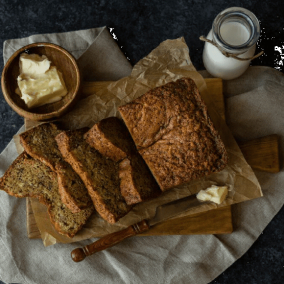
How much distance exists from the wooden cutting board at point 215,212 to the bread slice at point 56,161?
0.21 meters

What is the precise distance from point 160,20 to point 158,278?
2.59 m

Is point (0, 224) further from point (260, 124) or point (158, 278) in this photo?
point (260, 124)

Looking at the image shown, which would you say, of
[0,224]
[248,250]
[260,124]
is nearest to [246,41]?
[260,124]

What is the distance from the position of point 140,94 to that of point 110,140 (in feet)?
2.01

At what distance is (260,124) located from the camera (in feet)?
11.9

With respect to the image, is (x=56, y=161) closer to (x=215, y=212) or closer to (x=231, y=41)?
(x=215, y=212)

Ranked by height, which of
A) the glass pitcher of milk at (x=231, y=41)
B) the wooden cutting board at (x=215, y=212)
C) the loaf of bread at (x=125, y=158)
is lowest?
the wooden cutting board at (x=215, y=212)

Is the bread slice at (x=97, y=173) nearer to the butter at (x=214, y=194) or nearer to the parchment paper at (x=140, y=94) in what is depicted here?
the parchment paper at (x=140, y=94)

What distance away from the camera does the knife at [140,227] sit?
3.33 metres

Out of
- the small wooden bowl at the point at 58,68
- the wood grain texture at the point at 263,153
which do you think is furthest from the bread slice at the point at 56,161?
the wood grain texture at the point at 263,153

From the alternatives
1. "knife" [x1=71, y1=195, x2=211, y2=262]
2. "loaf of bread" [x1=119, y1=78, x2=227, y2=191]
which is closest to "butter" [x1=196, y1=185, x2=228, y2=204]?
"knife" [x1=71, y1=195, x2=211, y2=262]

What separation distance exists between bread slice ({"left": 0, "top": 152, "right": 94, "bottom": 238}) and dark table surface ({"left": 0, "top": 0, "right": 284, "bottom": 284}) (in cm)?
58

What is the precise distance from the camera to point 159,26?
12.4 ft

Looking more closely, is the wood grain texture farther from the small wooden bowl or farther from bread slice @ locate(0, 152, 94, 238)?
the small wooden bowl
